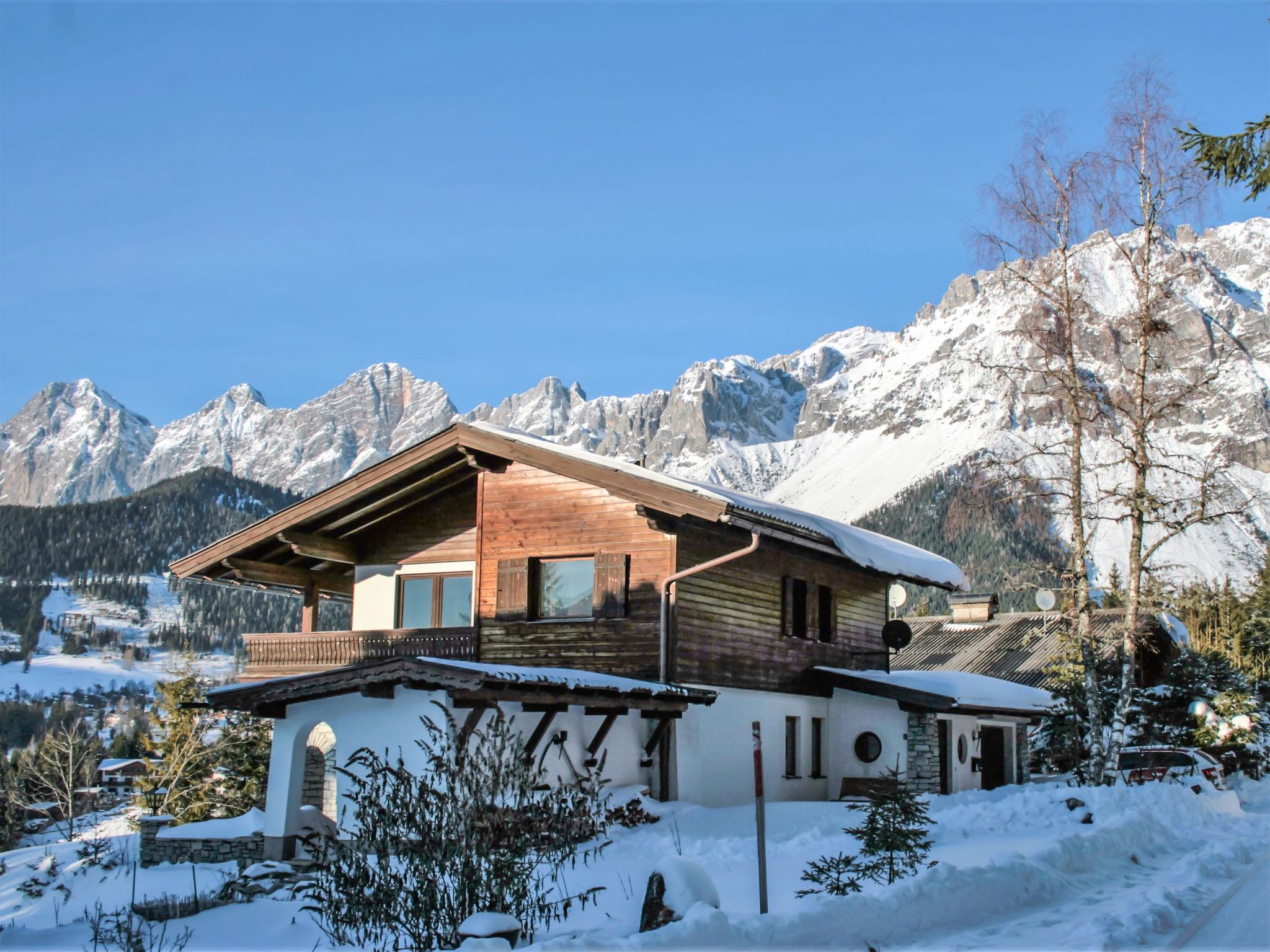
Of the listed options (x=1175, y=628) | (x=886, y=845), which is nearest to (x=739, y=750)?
(x=886, y=845)

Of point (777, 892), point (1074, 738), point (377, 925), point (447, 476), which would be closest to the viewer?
point (377, 925)

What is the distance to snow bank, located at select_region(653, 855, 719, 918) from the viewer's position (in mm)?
8664

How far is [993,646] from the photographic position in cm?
3822

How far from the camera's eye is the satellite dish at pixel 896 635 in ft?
87.2

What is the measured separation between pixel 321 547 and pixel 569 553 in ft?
17.0

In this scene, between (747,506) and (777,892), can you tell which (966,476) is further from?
(777,892)

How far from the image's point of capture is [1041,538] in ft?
68.8

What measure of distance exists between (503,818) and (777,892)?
9.60 feet

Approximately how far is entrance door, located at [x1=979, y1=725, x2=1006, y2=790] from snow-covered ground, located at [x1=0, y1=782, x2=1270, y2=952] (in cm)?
888

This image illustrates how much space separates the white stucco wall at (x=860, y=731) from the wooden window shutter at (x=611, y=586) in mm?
6494

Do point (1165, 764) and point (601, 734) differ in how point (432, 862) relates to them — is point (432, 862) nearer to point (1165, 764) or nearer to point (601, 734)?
point (601, 734)

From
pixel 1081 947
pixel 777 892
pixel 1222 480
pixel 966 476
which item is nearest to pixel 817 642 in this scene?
pixel 966 476

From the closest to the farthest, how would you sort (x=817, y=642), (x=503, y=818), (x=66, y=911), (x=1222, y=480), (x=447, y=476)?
(x=503, y=818), (x=66, y=911), (x=1222, y=480), (x=447, y=476), (x=817, y=642)

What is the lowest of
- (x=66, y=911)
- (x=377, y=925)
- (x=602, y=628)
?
(x=66, y=911)
